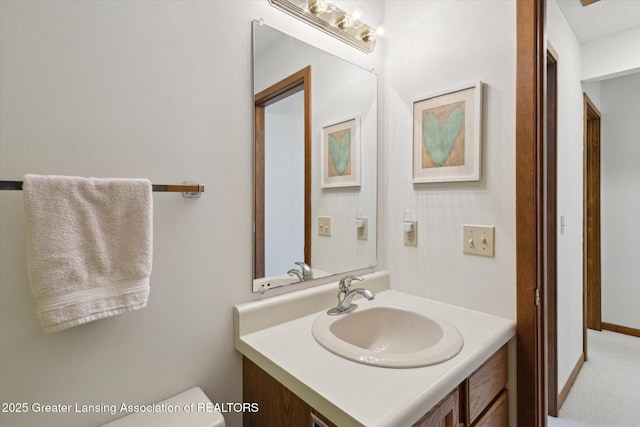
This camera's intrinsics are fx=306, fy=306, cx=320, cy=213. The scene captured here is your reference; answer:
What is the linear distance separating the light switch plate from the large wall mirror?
1.36 ft

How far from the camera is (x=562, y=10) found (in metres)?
1.77

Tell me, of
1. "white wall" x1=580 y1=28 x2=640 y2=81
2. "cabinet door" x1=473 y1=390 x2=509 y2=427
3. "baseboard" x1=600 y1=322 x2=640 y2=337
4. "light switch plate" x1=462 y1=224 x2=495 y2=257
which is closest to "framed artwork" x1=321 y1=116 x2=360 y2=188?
"light switch plate" x1=462 y1=224 x2=495 y2=257

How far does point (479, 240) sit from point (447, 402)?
0.62 metres

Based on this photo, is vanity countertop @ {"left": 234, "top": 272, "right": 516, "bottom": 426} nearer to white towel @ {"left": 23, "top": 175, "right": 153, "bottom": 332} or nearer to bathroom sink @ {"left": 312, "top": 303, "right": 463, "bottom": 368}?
bathroom sink @ {"left": 312, "top": 303, "right": 463, "bottom": 368}

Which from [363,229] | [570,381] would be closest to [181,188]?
[363,229]

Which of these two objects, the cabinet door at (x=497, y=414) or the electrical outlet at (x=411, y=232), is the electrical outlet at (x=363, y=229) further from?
the cabinet door at (x=497, y=414)

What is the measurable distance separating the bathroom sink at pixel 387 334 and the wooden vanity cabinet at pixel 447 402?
11cm

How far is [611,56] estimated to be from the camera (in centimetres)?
213

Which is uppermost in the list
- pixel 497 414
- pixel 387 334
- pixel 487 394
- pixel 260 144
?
pixel 260 144

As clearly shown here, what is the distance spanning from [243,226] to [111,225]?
0.38 meters

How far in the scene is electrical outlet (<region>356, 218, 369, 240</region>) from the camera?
1.42 metres

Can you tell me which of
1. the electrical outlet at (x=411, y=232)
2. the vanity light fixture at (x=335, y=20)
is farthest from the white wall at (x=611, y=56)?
the electrical outlet at (x=411, y=232)

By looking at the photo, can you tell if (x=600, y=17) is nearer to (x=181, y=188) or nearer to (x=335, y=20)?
(x=335, y=20)

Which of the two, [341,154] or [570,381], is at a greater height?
[341,154]
